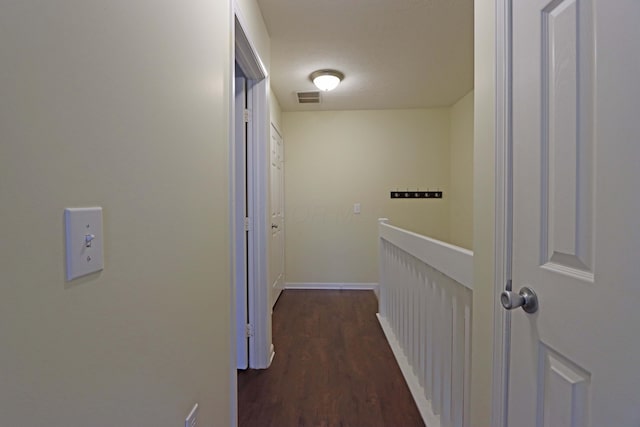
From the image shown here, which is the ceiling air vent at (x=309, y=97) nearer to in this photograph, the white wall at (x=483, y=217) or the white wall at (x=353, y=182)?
the white wall at (x=353, y=182)

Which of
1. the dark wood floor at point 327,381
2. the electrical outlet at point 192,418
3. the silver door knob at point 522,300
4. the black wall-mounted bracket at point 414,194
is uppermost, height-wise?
the black wall-mounted bracket at point 414,194

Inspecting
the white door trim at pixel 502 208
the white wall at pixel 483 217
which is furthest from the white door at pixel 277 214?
the white door trim at pixel 502 208

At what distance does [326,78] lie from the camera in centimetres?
303

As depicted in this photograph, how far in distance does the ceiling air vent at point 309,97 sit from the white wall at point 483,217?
8.69 ft

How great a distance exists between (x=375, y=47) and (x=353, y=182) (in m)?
1.89

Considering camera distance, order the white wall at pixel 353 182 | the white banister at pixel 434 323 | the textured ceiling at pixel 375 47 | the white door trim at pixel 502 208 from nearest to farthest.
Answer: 1. the white door trim at pixel 502 208
2. the white banister at pixel 434 323
3. the textured ceiling at pixel 375 47
4. the white wall at pixel 353 182

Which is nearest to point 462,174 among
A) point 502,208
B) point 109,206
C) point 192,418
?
point 502,208

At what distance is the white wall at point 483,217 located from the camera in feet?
3.30

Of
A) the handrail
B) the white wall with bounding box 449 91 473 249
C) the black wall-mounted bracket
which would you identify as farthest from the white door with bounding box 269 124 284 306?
the white wall with bounding box 449 91 473 249

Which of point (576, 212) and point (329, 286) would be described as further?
point (329, 286)

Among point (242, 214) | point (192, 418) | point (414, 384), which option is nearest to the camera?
point (192, 418)

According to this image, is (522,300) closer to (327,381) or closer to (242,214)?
(327,381)

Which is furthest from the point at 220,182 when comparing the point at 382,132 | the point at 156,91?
the point at 382,132

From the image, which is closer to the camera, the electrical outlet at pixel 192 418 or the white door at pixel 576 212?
the white door at pixel 576 212
